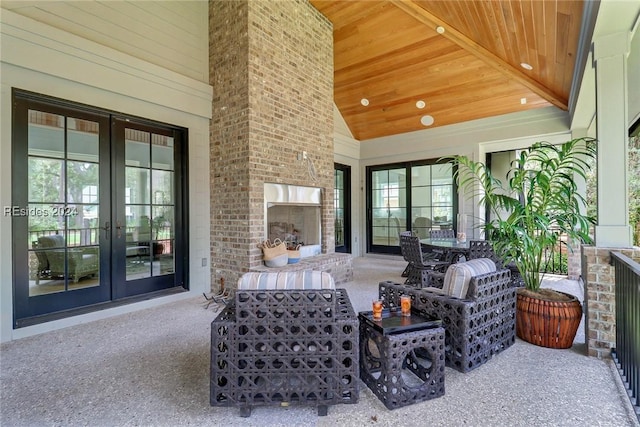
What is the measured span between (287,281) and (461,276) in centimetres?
136

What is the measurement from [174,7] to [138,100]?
1.48 metres

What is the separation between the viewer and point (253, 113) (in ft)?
13.4

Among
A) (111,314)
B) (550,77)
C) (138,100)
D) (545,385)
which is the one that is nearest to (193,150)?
(138,100)

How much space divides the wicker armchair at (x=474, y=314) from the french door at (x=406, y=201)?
4137 mm

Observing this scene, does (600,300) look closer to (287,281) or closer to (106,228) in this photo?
(287,281)

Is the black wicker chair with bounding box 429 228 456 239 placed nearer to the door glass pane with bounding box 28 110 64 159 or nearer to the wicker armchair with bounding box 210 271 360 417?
the wicker armchair with bounding box 210 271 360 417

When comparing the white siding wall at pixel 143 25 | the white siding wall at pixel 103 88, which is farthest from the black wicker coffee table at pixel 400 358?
the white siding wall at pixel 143 25

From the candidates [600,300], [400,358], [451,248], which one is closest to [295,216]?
[451,248]

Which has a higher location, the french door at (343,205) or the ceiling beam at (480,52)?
the ceiling beam at (480,52)

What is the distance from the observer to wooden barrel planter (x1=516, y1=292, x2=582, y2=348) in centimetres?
253

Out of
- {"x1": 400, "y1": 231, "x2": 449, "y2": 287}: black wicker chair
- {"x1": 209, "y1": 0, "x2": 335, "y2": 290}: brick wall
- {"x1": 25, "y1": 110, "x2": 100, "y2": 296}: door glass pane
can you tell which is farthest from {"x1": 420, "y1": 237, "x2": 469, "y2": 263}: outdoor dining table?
{"x1": 25, "y1": 110, "x2": 100, "y2": 296}: door glass pane

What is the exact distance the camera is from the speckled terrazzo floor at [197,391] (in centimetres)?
173

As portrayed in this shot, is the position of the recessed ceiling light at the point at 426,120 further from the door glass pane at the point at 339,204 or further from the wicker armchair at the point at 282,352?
the wicker armchair at the point at 282,352

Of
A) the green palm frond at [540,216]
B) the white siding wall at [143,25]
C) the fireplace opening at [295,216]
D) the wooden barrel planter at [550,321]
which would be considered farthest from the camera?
the fireplace opening at [295,216]
